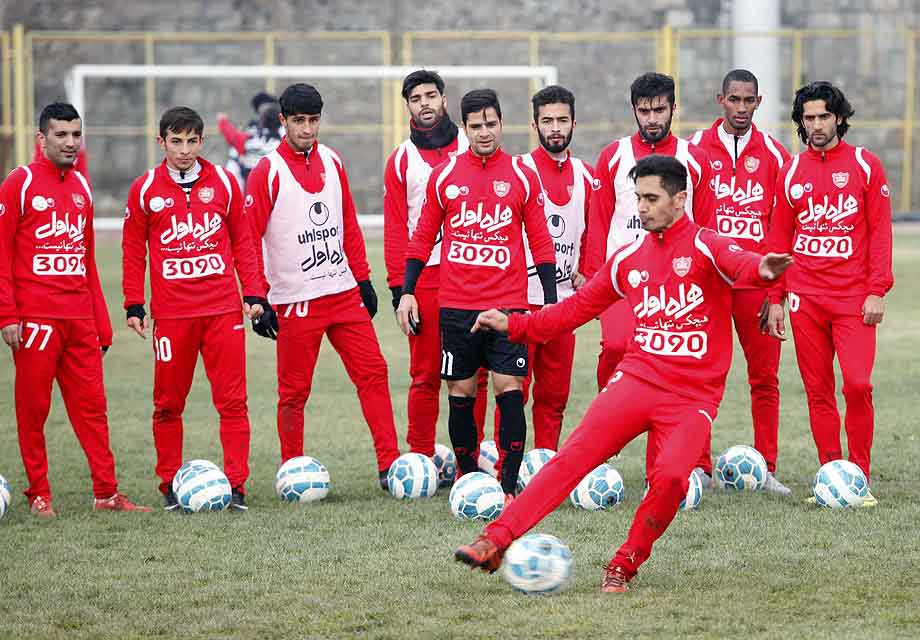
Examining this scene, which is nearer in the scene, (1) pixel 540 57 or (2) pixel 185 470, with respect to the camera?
(2) pixel 185 470

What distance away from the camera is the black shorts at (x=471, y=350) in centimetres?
780

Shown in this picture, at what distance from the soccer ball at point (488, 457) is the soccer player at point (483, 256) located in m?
0.70

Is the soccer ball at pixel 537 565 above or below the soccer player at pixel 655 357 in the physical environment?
below

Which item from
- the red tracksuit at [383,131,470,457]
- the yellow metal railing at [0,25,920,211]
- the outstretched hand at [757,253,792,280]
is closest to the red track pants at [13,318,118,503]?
the red tracksuit at [383,131,470,457]

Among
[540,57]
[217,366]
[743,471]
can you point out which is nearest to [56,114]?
[217,366]

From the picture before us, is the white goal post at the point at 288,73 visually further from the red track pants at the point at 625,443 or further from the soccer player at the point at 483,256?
the red track pants at the point at 625,443

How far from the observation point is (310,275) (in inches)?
334

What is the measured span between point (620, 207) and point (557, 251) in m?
0.59

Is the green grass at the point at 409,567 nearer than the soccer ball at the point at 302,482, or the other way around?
the green grass at the point at 409,567

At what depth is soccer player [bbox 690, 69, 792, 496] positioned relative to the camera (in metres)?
8.34

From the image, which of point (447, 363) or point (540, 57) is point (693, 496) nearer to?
point (447, 363)

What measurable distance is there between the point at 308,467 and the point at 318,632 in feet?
8.98

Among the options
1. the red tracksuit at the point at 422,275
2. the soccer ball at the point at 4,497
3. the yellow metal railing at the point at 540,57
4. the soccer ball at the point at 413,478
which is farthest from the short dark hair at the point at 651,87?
the yellow metal railing at the point at 540,57

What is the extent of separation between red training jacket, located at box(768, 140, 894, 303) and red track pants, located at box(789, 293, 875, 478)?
93 mm
